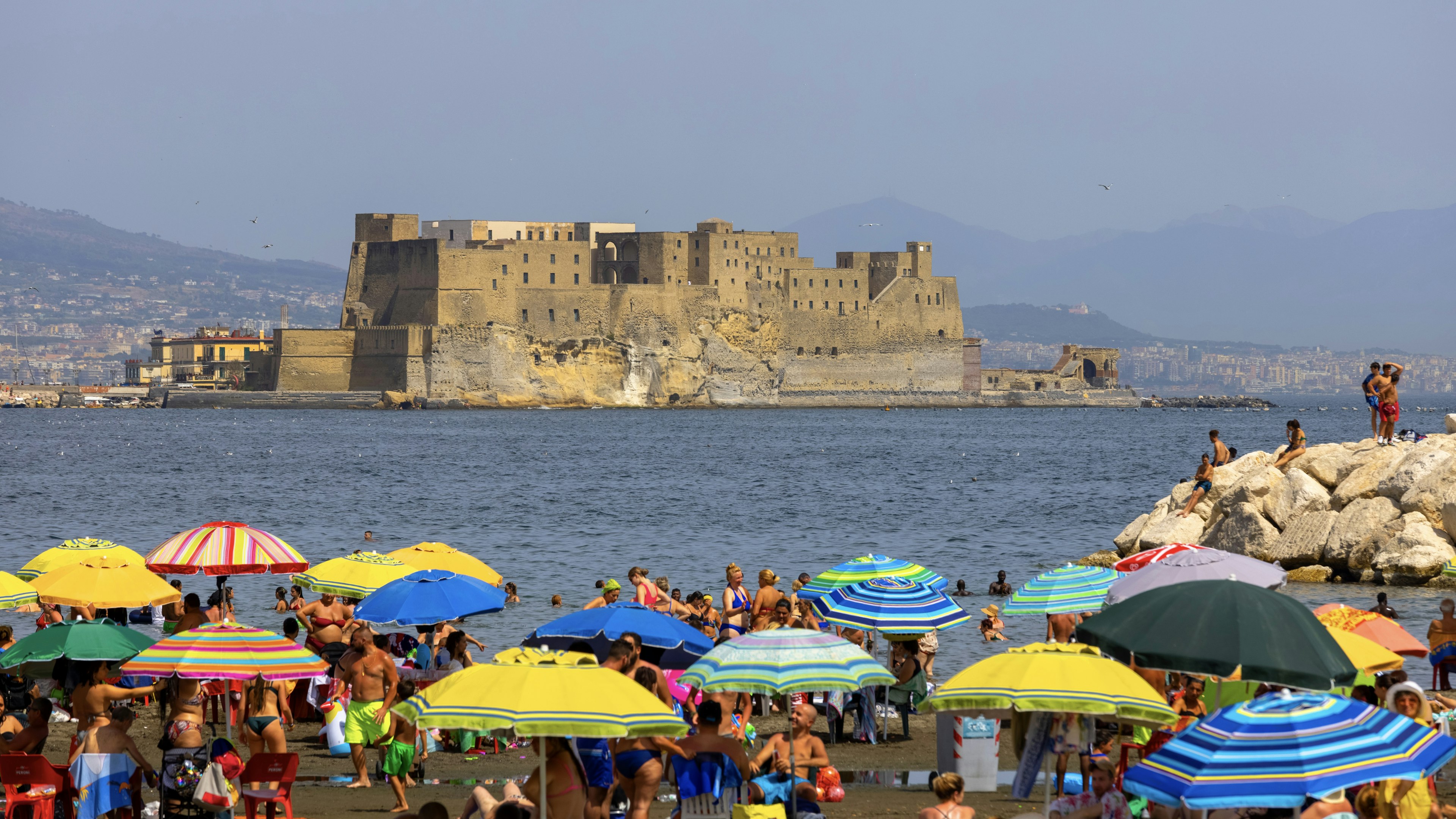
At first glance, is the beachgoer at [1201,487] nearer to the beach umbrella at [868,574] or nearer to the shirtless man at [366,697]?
the beach umbrella at [868,574]

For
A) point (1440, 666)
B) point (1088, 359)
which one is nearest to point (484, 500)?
point (1440, 666)

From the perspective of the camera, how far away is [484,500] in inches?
1615

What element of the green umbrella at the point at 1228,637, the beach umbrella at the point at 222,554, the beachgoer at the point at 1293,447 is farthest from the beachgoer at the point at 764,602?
the beachgoer at the point at 1293,447

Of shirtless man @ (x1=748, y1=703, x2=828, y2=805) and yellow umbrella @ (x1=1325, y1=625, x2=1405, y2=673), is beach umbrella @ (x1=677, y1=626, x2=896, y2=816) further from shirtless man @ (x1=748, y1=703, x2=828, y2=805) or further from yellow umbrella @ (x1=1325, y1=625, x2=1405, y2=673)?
yellow umbrella @ (x1=1325, y1=625, x2=1405, y2=673)

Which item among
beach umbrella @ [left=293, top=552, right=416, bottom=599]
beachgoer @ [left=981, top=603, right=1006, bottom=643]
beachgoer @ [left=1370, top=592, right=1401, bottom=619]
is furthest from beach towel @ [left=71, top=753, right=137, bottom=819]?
beachgoer @ [left=981, top=603, right=1006, bottom=643]

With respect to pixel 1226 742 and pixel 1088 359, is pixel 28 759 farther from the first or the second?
pixel 1088 359

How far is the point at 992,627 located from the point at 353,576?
662cm

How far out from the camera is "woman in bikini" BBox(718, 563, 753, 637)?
14.2m

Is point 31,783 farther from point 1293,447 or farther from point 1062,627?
point 1293,447

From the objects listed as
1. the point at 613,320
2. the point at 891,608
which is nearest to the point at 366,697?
the point at 891,608

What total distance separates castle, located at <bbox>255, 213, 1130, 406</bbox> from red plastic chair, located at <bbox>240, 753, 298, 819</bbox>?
288 ft

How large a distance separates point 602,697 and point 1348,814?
126 inches

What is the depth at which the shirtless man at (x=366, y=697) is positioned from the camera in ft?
34.8

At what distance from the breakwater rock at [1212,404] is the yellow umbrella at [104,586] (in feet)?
484
